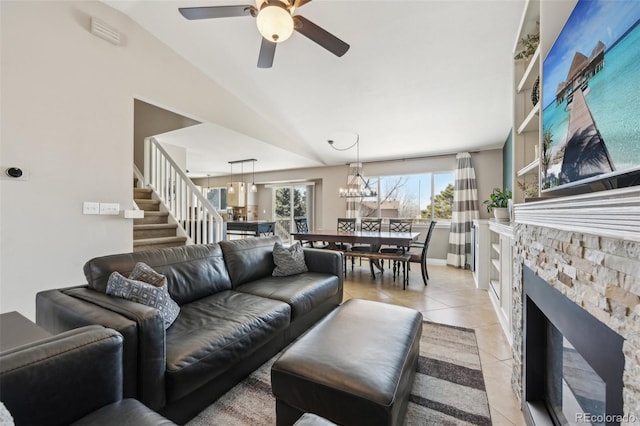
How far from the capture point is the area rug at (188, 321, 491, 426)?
4.60ft

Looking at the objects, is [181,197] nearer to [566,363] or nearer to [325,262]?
[325,262]

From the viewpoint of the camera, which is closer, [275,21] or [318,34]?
[275,21]

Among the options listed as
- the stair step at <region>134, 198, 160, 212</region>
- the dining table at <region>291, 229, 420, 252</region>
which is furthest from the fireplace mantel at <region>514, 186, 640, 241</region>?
the stair step at <region>134, 198, 160, 212</region>

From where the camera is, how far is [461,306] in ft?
10.1

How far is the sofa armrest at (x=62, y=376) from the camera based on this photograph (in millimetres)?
761

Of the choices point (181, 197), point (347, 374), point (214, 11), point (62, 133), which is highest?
point (214, 11)

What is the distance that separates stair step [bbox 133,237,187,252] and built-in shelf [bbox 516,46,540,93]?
13.7 ft

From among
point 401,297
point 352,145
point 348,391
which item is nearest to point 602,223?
point 348,391

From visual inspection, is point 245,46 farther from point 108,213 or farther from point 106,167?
point 108,213

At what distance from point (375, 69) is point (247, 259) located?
2610 millimetres

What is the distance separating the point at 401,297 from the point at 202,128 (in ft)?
12.0

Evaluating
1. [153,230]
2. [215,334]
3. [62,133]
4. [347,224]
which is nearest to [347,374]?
[215,334]

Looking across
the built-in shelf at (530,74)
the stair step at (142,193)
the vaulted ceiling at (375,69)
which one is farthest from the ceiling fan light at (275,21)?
the stair step at (142,193)
